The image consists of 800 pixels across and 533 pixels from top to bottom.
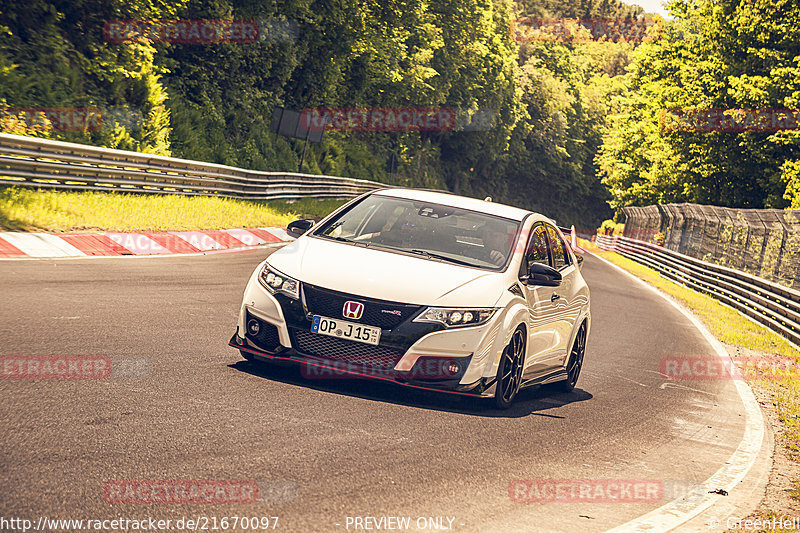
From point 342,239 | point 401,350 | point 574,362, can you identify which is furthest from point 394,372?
point 574,362

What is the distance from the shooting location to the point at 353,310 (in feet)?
22.6

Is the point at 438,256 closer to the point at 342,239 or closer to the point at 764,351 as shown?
the point at 342,239

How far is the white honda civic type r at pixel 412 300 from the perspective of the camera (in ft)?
22.6

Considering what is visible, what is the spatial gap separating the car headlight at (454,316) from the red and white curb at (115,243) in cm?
751

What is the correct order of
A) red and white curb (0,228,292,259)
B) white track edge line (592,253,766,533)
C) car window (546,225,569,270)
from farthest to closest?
1. red and white curb (0,228,292,259)
2. car window (546,225,569,270)
3. white track edge line (592,253,766,533)

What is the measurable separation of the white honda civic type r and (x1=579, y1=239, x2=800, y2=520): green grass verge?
2.23m

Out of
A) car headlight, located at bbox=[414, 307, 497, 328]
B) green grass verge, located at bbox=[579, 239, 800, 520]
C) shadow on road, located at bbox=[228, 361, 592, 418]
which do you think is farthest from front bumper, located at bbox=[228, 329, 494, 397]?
green grass verge, located at bbox=[579, 239, 800, 520]

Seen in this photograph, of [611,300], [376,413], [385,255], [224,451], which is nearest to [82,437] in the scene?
[224,451]

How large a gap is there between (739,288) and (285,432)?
68.6 feet

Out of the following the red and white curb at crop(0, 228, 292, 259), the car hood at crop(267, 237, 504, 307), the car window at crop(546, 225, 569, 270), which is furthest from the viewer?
the red and white curb at crop(0, 228, 292, 259)

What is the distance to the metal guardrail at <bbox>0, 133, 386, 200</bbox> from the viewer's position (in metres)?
15.6

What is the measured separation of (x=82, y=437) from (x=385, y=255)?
317 cm

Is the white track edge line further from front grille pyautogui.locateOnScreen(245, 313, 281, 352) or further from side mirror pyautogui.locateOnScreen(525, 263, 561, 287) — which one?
front grille pyautogui.locateOnScreen(245, 313, 281, 352)

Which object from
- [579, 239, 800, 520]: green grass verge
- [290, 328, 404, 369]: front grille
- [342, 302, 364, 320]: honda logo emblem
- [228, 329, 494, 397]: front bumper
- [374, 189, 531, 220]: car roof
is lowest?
[579, 239, 800, 520]: green grass verge
